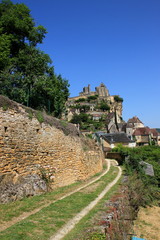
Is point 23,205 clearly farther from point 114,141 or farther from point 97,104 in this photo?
point 97,104

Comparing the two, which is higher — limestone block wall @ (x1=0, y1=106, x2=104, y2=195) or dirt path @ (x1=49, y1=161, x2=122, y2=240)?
limestone block wall @ (x1=0, y1=106, x2=104, y2=195)

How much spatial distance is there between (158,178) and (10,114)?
50.5ft

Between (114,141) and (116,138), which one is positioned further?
(116,138)

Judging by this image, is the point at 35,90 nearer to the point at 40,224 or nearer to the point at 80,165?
the point at 80,165

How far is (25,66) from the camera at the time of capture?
16.6 metres

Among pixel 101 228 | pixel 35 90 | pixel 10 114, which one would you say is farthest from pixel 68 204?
pixel 35 90

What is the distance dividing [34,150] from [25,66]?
32.6 ft

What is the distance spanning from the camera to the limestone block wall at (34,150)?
7.80 metres

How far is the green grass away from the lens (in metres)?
4.70

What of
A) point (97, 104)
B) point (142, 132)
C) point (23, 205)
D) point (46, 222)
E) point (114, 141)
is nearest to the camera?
point (46, 222)

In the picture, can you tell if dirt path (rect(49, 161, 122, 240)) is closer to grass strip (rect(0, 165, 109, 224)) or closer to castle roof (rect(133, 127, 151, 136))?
grass strip (rect(0, 165, 109, 224))

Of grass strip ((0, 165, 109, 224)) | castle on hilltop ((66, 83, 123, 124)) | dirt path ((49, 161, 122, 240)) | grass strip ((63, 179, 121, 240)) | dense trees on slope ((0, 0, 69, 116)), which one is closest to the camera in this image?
grass strip ((63, 179, 121, 240))

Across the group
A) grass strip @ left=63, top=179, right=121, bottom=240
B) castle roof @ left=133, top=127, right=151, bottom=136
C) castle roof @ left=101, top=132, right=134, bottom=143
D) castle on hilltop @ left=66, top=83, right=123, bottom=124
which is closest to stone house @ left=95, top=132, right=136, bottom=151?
castle roof @ left=101, top=132, right=134, bottom=143

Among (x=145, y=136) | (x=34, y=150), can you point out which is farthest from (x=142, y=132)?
(x=34, y=150)
